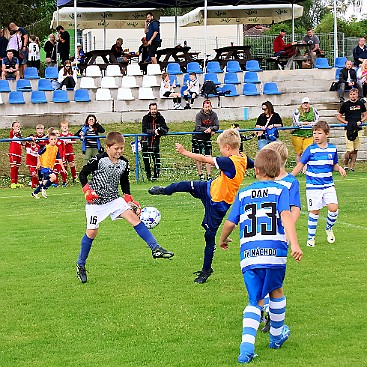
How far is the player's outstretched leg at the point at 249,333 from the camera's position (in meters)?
6.84

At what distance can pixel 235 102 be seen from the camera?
29016mm

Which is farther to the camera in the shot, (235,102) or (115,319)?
(235,102)

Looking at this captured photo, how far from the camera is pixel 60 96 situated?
91.5ft

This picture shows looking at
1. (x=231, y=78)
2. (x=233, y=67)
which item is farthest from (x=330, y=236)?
(x=233, y=67)

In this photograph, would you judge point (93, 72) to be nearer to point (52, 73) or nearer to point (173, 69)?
point (52, 73)

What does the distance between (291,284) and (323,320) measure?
5.33ft

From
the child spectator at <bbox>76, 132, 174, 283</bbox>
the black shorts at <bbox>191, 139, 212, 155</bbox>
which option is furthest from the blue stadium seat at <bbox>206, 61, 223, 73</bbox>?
the child spectator at <bbox>76, 132, 174, 283</bbox>

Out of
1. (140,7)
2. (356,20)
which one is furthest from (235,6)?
(356,20)

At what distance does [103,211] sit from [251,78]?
2034cm

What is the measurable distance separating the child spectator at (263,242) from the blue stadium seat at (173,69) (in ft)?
74.0

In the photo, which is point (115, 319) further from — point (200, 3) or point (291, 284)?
point (200, 3)

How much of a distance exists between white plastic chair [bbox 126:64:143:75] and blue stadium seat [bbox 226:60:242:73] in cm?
286

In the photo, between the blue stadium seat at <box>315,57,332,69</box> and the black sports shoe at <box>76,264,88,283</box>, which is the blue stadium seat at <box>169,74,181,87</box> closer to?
the blue stadium seat at <box>315,57,332,69</box>

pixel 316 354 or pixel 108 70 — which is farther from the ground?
pixel 108 70
